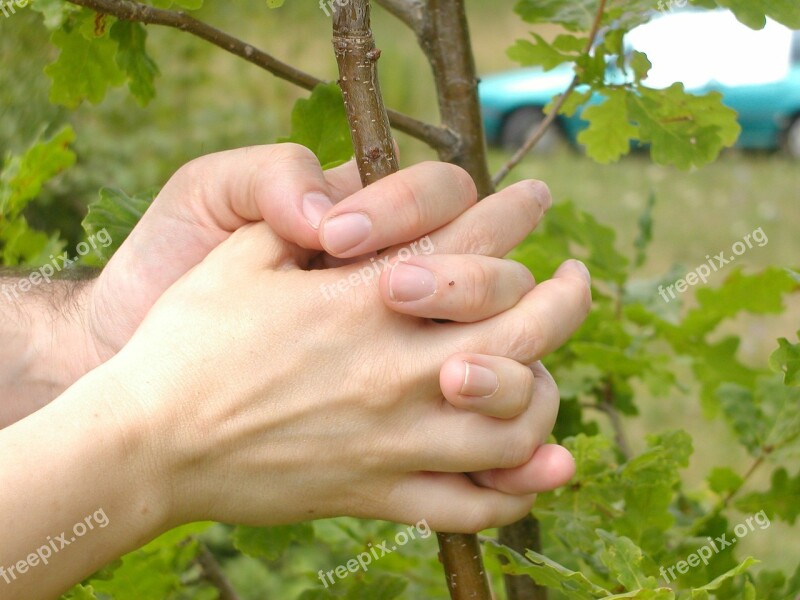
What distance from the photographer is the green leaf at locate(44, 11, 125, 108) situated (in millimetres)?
1348

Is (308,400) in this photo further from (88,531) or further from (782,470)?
(782,470)

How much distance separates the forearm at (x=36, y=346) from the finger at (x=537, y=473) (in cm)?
60

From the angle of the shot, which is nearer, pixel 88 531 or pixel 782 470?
pixel 88 531

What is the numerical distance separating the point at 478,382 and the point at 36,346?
0.66m

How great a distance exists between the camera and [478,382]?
0.92 meters

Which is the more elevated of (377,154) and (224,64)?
(224,64)

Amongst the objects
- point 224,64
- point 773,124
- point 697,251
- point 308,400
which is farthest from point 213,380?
point 773,124

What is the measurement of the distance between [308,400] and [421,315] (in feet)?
0.47

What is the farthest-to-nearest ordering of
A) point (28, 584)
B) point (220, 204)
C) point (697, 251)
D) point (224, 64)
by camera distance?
point (224, 64), point (697, 251), point (220, 204), point (28, 584)

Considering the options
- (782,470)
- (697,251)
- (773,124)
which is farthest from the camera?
(773,124)

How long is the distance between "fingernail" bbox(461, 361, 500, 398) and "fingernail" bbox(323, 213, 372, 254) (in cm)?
17

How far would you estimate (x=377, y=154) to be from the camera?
964 millimetres

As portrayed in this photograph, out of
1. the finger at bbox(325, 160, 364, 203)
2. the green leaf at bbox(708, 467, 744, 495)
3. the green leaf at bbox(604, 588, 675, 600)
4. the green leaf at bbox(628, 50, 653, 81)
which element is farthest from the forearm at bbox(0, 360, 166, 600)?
the green leaf at bbox(708, 467, 744, 495)

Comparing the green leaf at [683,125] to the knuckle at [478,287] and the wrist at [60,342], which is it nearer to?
A: the knuckle at [478,287]
